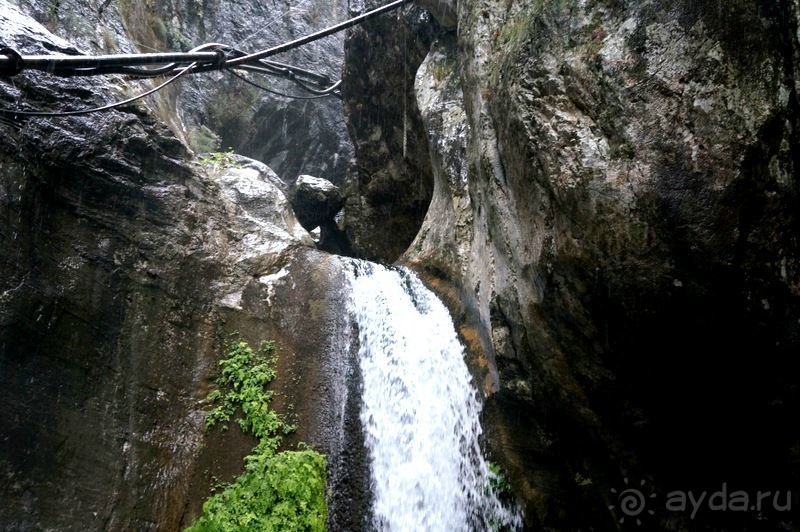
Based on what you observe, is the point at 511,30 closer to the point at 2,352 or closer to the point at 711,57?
the point at 711,57

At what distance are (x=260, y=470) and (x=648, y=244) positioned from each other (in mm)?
5183

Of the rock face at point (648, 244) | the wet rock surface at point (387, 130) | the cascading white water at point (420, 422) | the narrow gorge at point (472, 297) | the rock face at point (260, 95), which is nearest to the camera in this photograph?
the rock face at point (648, 244)

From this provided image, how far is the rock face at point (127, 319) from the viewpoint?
573 centimetres

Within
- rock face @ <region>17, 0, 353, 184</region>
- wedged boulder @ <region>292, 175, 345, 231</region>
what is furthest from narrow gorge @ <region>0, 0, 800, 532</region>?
rock face @ <region>17, 0, 353, 184</region>

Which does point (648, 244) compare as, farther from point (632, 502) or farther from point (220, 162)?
point (220, 162)

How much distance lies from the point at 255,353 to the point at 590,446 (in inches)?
190

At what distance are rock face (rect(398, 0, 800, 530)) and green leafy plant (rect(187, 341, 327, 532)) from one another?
271 centimetres

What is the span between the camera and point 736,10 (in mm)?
3926

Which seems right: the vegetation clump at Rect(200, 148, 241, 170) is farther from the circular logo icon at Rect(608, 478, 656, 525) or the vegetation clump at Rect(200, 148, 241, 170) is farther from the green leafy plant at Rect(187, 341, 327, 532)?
the circular logo icon at Rect(608, 478, 656, 525)


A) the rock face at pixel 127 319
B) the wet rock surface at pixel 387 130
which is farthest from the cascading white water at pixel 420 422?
the wet rock surface at pixel 387 130

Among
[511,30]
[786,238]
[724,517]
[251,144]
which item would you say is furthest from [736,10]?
[251,144]

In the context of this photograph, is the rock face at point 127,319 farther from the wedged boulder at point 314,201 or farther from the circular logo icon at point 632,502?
the wedged boulder at point 314,201

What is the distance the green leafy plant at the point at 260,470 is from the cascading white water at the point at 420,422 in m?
0.98

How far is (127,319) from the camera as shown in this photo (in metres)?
6.95
